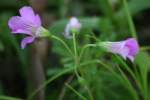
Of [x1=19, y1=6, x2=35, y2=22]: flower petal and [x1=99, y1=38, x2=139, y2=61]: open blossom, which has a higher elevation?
[x1=19, y1=6, x2=35, y2=22]: flower petal

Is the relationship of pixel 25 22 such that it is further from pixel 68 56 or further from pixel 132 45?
pixel 68 56

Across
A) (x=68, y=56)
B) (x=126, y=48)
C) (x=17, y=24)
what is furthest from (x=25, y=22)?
(x=68, y=56)

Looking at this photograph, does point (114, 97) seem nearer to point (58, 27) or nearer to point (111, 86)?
point (111, 86)

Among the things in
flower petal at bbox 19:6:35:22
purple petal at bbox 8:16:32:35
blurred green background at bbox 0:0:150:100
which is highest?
flower petal at bbox 19:6:35:22

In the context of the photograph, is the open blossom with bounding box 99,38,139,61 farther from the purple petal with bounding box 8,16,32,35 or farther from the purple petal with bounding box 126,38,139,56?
the purple petal with bounding box 8,16,32,35

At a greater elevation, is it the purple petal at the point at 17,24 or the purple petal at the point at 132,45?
the purple petal at the point at 17,24

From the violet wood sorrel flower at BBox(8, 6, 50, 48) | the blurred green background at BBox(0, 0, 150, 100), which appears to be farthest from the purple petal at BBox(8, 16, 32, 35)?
the blurred green background at BBox(0, 0, 150, 100)

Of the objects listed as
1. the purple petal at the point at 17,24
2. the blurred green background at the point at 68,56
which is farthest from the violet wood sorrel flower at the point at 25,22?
the blurred green background at the point at 68,56

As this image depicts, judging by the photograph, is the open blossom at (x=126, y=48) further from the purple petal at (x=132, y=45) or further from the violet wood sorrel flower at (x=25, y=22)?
the violet wood sorrel flower at (x=25, y=22)
